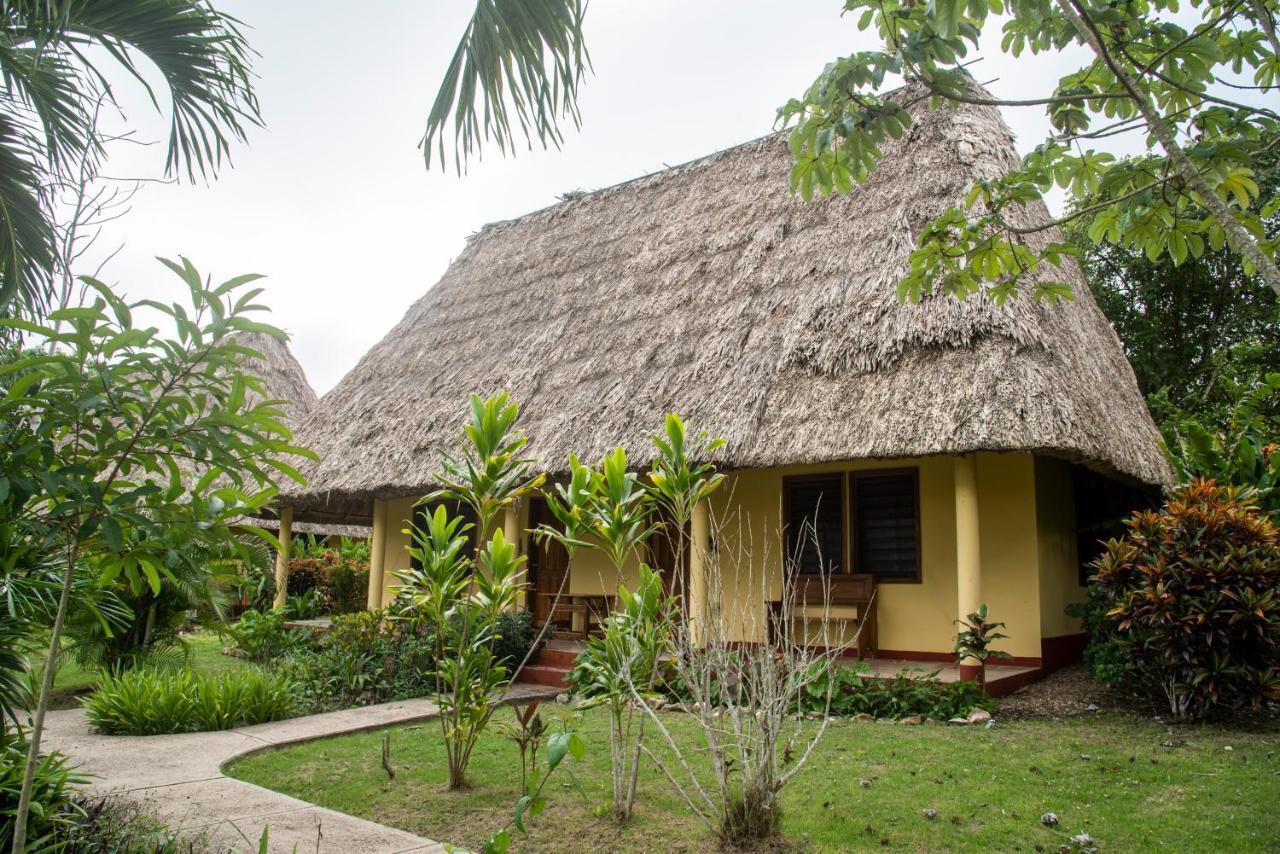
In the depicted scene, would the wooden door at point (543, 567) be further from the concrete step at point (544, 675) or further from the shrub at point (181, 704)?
the shrub at point (181, 704)

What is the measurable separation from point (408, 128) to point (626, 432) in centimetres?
563

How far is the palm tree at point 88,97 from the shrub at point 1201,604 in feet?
21.0

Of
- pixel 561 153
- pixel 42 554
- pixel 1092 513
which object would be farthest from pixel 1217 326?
pixel 42 554

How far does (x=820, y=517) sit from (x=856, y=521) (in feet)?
1.37

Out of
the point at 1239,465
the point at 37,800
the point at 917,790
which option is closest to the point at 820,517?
the point at 1239,465

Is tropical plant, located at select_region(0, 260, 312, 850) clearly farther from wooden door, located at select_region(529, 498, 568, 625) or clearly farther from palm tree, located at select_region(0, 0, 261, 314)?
wooden door, located at select_region(529, 498, 568, 625)

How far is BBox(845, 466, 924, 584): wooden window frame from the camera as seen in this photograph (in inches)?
349

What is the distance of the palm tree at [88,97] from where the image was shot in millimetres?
3781

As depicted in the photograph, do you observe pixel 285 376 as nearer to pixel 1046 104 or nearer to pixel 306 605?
pixel 306 605

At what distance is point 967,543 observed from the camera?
7.34 m

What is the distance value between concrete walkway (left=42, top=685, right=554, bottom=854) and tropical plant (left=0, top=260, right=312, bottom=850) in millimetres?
1147

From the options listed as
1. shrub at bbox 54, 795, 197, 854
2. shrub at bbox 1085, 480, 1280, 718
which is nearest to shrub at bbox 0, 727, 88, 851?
shrub at bbox 54, 795, 197, 854

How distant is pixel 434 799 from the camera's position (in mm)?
4609

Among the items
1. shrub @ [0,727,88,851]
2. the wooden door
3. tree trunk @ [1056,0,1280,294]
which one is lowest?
shrub @ [0,727,88,851]
